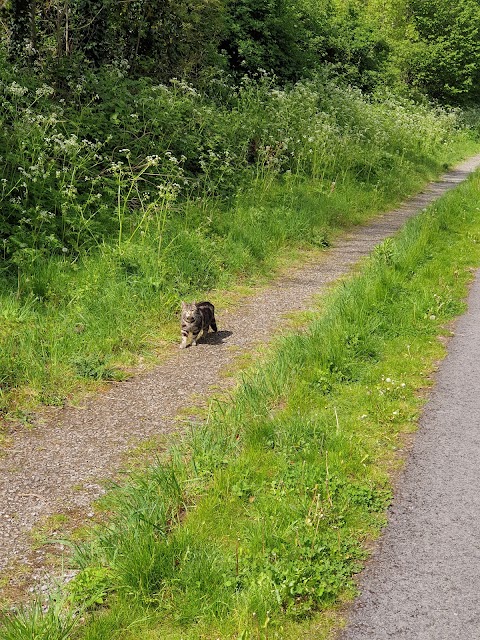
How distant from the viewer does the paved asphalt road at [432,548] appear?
3109 mm

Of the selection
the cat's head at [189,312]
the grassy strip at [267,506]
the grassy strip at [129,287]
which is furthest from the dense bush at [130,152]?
the grassy strip at [267,506]

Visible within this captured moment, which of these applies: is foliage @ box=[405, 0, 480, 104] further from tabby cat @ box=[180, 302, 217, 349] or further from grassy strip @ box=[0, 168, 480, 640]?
grassy strip @ box=[0, 168, 480, 640]

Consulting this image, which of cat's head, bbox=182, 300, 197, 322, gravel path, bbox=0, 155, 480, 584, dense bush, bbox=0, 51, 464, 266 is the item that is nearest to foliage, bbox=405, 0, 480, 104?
dense bush, bbox=0, 51, 464, 266

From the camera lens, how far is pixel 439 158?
24531 millimetres

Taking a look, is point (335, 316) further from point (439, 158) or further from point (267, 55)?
point (439, 158)

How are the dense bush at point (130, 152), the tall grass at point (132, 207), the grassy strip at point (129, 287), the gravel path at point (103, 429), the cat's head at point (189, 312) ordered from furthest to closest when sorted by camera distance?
the dense bush at point (130, 152) → the cat's head at point (189, 312) → the tall grass at point (132, 207) → the grassy strip at point (129, 287) → the gravel path at point (103, 429)

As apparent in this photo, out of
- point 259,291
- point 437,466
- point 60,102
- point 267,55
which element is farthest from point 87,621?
point 267,55

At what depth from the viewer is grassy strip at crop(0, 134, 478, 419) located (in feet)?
19.7

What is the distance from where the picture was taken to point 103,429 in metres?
5.28

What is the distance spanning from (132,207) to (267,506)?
674cm

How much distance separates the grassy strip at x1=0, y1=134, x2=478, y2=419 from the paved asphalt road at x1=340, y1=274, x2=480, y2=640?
2920 millimetres

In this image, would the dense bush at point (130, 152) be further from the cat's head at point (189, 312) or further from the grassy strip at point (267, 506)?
the grassy strip at point (267, 506)

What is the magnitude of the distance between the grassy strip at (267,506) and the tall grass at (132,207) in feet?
5.66

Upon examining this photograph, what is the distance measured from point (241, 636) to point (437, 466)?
2.05m
